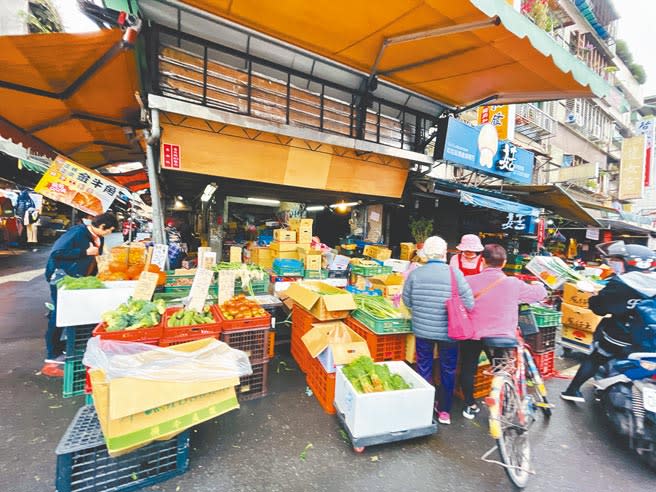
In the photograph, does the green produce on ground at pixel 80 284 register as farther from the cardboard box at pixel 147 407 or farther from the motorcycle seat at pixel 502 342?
the motorcycle seat at pixel 502 342

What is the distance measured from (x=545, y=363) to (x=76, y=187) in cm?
837

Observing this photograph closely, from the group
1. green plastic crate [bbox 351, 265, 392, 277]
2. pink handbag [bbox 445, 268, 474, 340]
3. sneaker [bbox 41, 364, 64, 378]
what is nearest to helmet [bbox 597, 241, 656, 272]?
pink handbag [bbox 445, 268, 474, 340]

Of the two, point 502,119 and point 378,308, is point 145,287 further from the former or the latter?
point 502,119

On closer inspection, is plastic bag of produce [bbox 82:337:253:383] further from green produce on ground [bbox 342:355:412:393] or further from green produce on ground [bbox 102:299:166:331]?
green produce on ground [bbox 342:355:412:393]

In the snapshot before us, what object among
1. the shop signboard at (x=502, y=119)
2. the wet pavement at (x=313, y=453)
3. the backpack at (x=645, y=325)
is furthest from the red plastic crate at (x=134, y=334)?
the shop signboard at (x=502, y=119)

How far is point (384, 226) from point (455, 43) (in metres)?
6.21

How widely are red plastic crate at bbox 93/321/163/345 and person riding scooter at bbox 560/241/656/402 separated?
5.28 meters

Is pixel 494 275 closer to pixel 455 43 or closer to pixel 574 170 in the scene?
pixel 455 43

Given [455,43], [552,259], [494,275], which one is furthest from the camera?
[552,259]

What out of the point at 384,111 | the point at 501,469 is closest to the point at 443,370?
the point at 501,469

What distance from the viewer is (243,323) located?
3734 mm

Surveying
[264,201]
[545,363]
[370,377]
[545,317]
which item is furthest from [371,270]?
[264,201]

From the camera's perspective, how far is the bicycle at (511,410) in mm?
2656

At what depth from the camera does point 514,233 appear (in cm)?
1263
